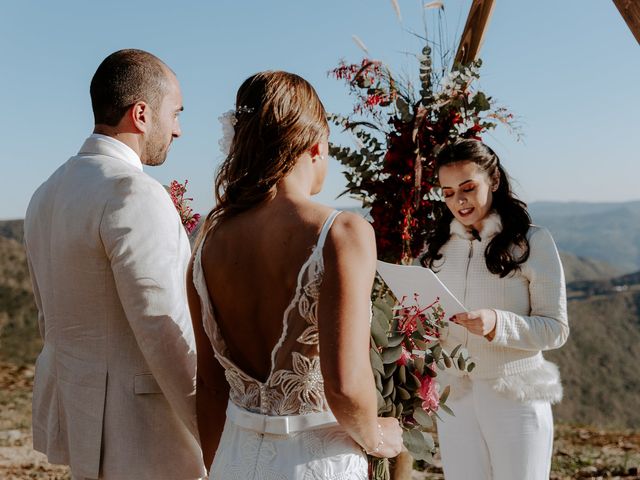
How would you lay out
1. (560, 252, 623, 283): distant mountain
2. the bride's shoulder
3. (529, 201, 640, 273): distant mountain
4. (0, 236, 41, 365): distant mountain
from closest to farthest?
1. the bride's shoulder
2. (0, 236, 41, 365): distant mountain
3. (560, 252, 623, 283): distant mountain
4. (529, 201, 640, 273): distant mountain

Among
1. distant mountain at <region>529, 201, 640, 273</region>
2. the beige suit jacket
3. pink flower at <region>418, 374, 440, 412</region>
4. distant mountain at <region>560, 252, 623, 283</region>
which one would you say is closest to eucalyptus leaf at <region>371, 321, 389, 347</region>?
pink flower at <region>418, 374, 440, 412</region>

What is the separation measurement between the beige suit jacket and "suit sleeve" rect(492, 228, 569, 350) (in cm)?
147

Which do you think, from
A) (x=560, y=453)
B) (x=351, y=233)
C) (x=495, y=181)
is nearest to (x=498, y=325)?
(x=495, y=181)

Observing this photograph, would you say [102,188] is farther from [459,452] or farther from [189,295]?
[459,452]

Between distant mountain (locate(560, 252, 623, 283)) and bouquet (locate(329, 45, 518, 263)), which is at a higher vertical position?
bouquet (locate(329, 45, 518, 263))

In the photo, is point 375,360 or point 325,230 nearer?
point 325,230

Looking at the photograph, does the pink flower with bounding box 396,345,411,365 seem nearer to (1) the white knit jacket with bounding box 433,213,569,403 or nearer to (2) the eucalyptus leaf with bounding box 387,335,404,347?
(2) the eucalyptus leaf with bounding box 387,335,404,347

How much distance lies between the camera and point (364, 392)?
5.99ft

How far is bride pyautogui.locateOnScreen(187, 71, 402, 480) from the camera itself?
1.79 m

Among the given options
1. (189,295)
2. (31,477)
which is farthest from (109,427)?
(31,477)

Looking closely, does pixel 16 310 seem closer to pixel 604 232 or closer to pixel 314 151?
pixel 314 151

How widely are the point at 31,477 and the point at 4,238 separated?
16.7 m

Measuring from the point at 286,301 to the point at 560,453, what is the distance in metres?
5.96

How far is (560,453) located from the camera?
7000mm
